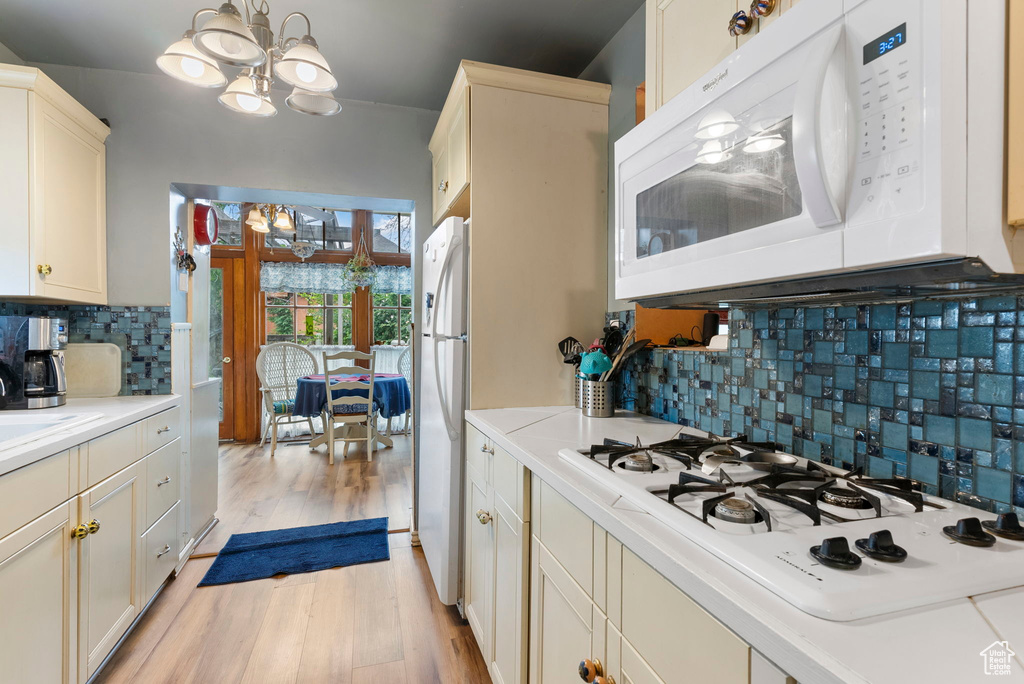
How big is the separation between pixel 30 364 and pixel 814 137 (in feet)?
8.95

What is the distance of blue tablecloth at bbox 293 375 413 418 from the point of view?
15.1 feet

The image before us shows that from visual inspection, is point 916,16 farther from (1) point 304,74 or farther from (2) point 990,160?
(1) point 304,74

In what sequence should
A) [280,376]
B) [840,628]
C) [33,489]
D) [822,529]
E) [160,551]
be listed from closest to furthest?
[840,628], [822,529], [33,489], [160,551], [280,376]

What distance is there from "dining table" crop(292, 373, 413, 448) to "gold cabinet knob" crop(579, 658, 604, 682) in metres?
3.93

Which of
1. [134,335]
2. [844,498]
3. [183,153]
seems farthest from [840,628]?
[183,153]

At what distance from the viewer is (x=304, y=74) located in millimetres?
1579

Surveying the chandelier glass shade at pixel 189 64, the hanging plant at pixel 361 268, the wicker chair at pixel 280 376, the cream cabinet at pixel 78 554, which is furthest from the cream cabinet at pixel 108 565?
the hanging plant at pixel 361 268

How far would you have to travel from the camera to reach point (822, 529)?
723 millimetres

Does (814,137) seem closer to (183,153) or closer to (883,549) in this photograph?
(883,549)

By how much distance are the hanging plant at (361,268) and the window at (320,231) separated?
0.55 feet

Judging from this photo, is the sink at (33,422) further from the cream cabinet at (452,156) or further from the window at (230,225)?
the window at (230,225)

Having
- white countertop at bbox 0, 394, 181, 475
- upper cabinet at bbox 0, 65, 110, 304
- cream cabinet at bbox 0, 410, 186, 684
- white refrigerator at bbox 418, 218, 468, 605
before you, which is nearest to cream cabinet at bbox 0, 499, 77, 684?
cream cabinet at bbox 0, 410, 186, 684

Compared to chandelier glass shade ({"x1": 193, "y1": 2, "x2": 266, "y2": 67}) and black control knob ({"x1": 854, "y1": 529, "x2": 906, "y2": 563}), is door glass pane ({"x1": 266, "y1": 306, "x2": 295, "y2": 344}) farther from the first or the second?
black control knob ({"x1": 854, "y1": 529, "x2": 906, "y2": 563})

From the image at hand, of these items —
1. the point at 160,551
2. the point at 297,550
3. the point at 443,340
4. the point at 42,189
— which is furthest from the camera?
the point at 297,550
